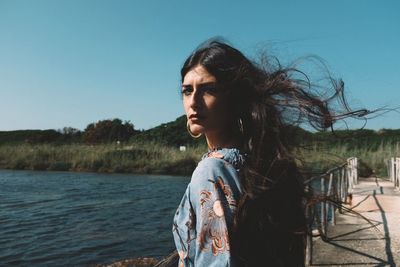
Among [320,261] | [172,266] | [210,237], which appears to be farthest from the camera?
[320,261]

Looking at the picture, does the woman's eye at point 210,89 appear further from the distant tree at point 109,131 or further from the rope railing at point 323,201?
the distant tree at point 109,131

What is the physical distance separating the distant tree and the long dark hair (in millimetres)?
54348

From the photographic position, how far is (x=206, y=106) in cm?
137

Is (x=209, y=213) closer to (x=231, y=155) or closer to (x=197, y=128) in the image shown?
(x=231, y=155)

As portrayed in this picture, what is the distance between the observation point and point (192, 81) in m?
1.43

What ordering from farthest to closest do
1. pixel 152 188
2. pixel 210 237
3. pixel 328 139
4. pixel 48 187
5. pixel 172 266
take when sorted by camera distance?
pixel 152 188
pixel 48 187
pixel 328 139
pixel 172 266
pixel 210 237

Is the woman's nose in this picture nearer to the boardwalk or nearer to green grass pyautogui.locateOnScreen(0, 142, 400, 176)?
the boardwalk

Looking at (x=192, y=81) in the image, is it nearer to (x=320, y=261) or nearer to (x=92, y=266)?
(x=320, y=261)

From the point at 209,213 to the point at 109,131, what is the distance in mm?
55954

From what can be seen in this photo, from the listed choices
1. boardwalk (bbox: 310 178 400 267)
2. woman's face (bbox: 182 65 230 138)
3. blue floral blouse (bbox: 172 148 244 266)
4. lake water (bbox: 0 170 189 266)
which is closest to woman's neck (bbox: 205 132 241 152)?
woman's face (bbox: 182 65 230 138)

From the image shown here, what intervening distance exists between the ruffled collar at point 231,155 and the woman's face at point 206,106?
0.11 meters

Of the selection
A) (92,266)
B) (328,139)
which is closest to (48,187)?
(92,266)

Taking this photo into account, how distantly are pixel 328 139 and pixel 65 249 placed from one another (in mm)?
7592

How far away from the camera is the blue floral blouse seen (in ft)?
3.60
